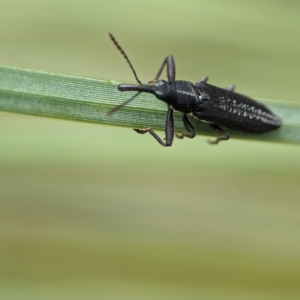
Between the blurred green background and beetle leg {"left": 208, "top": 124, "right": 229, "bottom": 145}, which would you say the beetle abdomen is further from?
the blurred green background

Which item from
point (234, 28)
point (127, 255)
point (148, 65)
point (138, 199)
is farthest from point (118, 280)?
point (234, 28)

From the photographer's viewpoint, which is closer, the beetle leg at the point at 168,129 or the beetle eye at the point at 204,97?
the beetle leg at the point at 168,129

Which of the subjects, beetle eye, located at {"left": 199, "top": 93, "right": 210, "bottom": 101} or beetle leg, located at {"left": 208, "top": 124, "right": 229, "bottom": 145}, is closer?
beetle leg, located at {"left": 208, "top": 124, "right": 229, "bottom": 145}

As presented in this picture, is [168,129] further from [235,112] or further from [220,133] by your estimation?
[235,112]

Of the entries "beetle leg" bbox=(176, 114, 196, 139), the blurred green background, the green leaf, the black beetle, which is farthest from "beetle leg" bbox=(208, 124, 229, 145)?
the green leaf

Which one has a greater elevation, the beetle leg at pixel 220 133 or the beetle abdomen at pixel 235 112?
the beetle abdomen at pixel 235 112

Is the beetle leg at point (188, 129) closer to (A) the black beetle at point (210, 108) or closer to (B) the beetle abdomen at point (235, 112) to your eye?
(A) the black beetle at point (210, 108)

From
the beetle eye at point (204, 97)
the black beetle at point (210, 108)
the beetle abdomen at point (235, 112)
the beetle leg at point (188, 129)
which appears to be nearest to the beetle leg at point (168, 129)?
the black beetle at point (210, 108)
